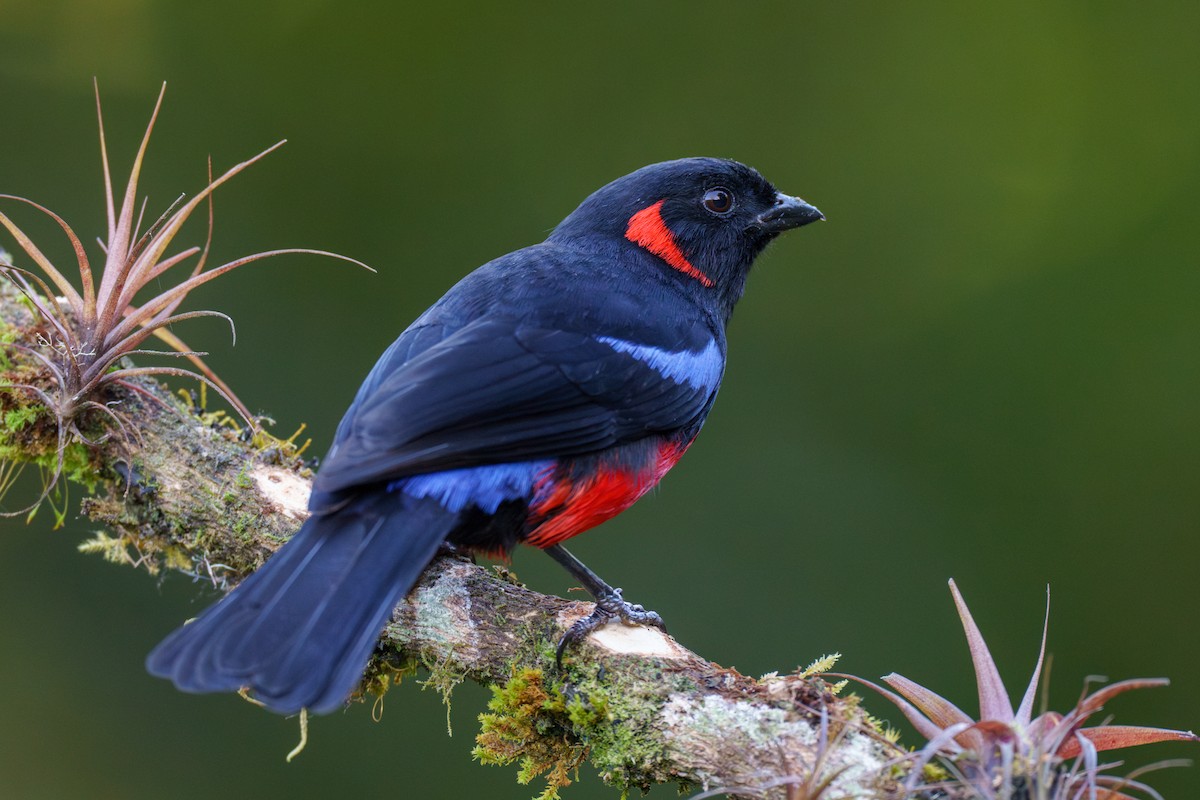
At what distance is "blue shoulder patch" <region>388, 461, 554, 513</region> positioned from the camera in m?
2.68

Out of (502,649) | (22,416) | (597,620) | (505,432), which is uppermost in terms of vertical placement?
(505,432)

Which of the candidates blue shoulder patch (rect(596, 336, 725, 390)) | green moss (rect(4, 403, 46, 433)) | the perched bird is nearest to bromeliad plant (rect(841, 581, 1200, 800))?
the perched bird

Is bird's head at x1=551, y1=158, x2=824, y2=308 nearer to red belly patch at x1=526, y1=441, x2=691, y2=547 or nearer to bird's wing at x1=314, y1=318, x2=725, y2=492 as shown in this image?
bird's wing at x1=314, y1=318, x2=725, y2=492

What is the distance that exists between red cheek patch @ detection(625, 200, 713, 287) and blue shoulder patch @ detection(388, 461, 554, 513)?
1.20 m

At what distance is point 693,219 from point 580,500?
4.41ft

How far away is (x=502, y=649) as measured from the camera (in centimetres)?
256

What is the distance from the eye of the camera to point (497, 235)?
19.1 ft

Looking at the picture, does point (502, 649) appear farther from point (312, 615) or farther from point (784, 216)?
point (784, 216)

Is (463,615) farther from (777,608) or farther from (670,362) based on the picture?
(777,608)

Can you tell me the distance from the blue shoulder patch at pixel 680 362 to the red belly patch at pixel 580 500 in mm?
289

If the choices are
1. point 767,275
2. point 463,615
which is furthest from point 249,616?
point 767,275

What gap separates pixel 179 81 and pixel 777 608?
13.4ft

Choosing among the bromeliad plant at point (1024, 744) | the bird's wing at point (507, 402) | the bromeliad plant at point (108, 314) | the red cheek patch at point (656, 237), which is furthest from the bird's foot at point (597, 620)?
the red cheek patch at point (656, 237)

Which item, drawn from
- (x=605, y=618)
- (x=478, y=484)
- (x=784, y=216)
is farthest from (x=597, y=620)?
(x=784, y=216)
